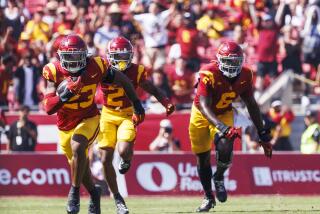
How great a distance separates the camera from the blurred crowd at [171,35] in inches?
784

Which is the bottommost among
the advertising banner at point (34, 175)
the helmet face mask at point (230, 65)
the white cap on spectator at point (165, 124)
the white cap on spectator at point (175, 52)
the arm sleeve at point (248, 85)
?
the advertising banner at point (34, 175)

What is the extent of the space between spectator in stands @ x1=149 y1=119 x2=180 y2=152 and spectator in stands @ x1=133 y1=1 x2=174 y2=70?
2064 mm

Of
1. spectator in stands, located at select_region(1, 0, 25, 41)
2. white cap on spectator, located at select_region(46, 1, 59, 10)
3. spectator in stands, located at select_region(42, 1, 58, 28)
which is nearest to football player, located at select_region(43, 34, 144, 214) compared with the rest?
spectator in stands, located at select_region(1, 0, 25, 41)

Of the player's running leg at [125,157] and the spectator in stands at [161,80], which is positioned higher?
the player's running leg at [125,157]

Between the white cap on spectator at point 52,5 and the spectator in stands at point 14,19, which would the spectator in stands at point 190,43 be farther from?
the spectator in stands at point 14,19

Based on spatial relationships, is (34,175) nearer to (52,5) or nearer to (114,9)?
(114,9)

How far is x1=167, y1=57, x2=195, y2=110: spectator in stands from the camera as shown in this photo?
19484 mm

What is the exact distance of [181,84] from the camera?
768 inches

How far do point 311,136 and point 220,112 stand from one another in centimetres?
524

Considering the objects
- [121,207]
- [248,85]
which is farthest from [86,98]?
[248,85]

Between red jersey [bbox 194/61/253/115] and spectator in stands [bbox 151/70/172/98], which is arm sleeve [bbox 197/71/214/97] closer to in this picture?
red jersey [bbox 194/61/253/115]

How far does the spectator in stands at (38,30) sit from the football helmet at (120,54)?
26.3 ft

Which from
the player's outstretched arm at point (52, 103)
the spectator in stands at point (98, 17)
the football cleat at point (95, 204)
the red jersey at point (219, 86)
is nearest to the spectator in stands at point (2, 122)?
the spectator in stands at point (98, 17)

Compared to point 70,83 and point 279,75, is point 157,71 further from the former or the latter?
point 70,83
